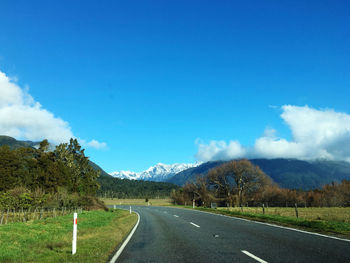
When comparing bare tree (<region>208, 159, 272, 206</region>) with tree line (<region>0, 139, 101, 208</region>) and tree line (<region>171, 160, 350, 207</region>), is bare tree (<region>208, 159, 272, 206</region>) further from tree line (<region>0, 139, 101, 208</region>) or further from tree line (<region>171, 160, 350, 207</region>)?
tree line (<region>0, 139, 101, 208</region>)

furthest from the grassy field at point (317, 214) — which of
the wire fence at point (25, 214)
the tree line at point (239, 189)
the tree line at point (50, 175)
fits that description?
the tree line at point (239, 189)

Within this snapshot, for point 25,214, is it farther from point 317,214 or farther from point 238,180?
point 238,180

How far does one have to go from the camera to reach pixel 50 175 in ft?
144

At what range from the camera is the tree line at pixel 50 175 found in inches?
1335

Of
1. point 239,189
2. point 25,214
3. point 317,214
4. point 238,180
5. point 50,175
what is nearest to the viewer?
point 25,214

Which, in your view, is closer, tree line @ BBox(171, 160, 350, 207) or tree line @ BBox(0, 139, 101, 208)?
tree line @ BBox(0, 139, 101, 208)

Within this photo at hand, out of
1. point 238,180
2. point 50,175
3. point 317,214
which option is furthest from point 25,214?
point 238,180

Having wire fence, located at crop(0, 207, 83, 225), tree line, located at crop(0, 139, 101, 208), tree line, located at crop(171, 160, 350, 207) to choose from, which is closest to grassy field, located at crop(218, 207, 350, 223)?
wire fence, located at crop(0, 207, 83, 225)

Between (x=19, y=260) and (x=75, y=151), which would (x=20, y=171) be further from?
(x=19, y=260)

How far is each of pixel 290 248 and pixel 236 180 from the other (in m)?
58.1

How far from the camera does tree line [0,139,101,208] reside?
33.9m

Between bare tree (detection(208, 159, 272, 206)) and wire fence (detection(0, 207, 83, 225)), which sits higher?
bare tree (detection(208, 159, 272, 206))

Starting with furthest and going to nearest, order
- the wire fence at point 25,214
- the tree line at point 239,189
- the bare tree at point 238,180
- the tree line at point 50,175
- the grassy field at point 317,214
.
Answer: the tree line at point 239,189 < the bare tree at point 238,180 < the tree line at point 50,175 < the wire fence at point 25,214 < the grassy field at point 317,214

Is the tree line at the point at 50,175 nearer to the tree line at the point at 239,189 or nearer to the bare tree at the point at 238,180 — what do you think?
the tree line at the point at 239,189
